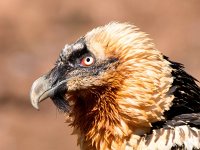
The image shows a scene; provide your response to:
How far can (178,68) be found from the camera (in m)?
8.48

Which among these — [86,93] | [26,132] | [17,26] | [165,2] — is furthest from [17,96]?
[86,93]

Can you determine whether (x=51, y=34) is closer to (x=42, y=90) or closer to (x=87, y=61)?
(x=87, y=61)

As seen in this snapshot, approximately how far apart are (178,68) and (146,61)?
1.14 feet

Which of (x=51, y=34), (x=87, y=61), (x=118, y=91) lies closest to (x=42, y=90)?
(x=87, y=61)

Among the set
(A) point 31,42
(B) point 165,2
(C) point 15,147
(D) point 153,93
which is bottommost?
(D) point 153,93

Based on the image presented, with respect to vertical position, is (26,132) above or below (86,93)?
above

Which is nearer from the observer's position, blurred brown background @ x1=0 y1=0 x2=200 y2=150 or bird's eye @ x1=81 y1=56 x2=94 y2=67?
bird's eye @ x1=81 y1=56 x2=94 y2=67

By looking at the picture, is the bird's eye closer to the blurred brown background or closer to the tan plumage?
the tan plumage

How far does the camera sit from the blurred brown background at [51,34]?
15609mm

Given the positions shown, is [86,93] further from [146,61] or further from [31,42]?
[31,42]

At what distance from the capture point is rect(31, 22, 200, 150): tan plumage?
815cm

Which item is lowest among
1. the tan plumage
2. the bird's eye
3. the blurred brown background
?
the tan plumage

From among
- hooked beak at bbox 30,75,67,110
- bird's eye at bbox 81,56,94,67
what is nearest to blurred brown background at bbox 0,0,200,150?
bird's eye at bbox 81,56,94,67

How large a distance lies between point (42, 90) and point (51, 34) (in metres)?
9.31
